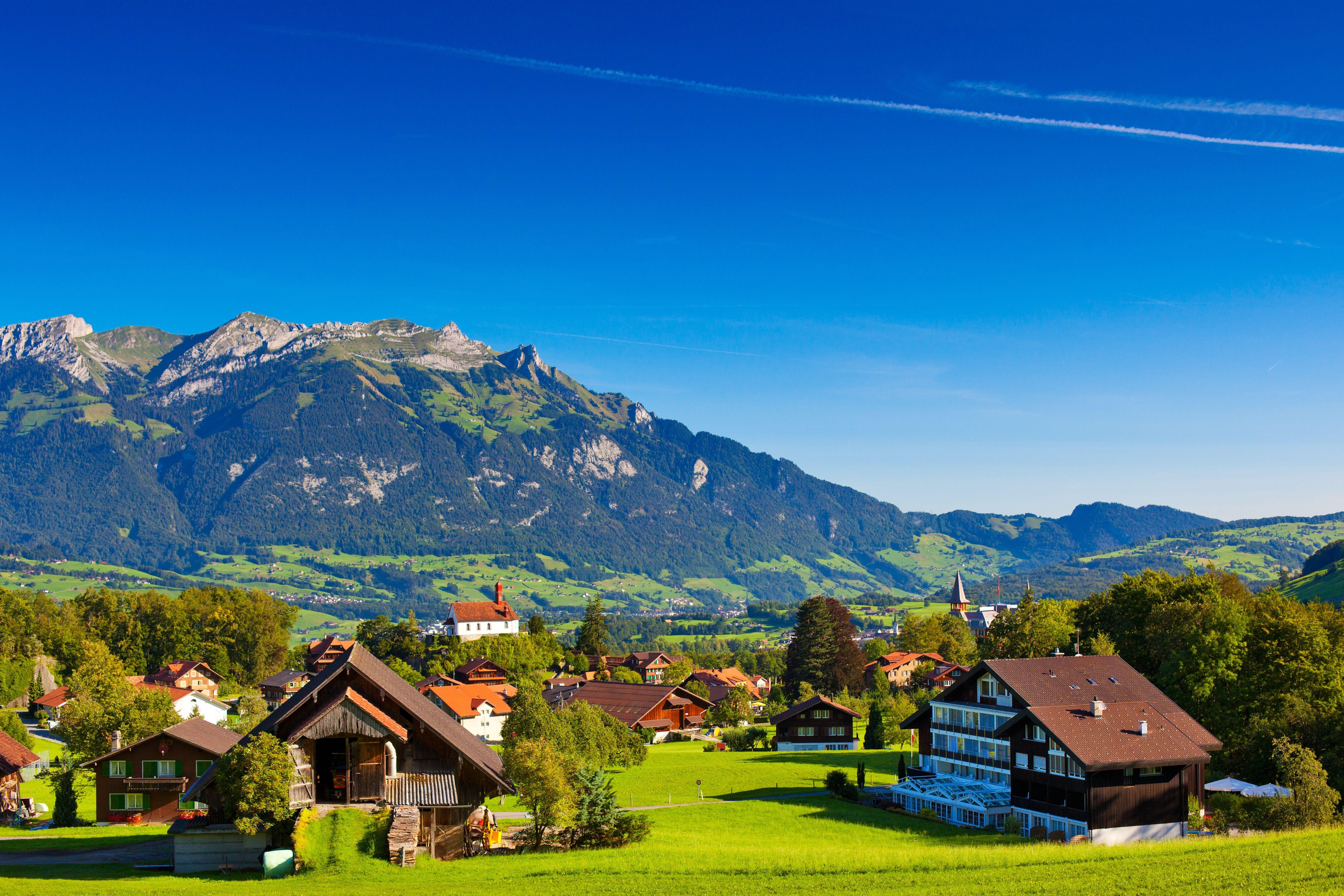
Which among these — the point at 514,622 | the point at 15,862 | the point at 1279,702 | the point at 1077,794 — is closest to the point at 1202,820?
the point at 1077,794

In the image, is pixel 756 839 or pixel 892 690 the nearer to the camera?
pixel 756 839

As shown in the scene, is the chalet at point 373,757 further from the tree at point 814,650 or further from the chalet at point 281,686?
the chalet at point 281,686

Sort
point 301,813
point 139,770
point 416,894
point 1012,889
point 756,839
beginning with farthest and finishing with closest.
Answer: point 139,770 → point 756,839 → point 301,813 → point 1012,889 → point 416,894

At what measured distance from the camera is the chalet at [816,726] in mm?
93125

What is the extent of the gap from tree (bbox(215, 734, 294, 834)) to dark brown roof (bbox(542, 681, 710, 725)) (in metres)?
66.8

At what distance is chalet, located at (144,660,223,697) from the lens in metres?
125

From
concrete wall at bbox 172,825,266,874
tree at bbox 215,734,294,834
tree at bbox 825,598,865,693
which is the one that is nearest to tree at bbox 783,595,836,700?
tree at bbox 825,598,865,693

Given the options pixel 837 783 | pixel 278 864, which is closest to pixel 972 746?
pixel 837 783

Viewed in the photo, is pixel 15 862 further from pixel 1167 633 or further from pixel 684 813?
pixel 1167 633

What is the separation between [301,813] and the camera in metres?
33.0

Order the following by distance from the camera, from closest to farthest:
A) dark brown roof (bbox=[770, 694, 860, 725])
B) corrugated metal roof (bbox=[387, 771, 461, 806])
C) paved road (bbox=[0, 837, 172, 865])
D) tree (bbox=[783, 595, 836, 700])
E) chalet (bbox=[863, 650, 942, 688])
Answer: corrugated metal roof (bbox=[387, 771, 461, 806]) → paved road (bbox=[0, 837, 172, 865]) → dark brown roof (bbox=[770, 694, 860, 725]) → tree (bbox=[783, 595, 836, 700]) → chalet (bbox=[863, 650, 942, 688])

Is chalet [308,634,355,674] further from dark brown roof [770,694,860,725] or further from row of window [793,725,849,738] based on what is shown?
row of window [793,725,849,738]

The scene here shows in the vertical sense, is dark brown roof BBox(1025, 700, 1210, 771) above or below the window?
above

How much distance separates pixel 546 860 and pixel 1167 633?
163 ft
